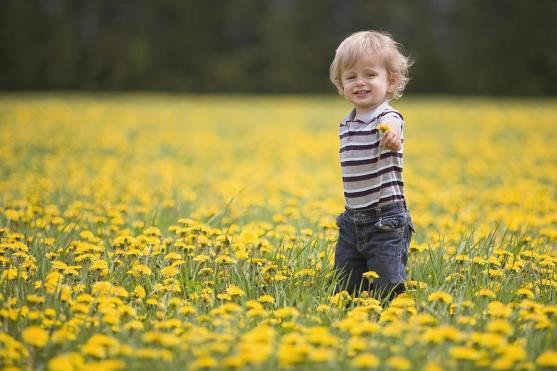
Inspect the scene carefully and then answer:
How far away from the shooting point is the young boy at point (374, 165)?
280 cm

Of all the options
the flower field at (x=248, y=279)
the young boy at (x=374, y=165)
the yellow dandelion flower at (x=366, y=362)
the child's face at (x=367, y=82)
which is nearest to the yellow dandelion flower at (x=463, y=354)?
the flower field at (x=248, y=279)

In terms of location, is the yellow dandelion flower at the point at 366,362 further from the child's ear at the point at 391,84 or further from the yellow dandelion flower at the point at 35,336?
the child's ear at the point at 391,84

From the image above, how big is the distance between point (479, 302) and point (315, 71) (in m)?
31.9

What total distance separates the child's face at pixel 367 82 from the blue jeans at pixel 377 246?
0.51 meters

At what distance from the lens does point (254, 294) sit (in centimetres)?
281

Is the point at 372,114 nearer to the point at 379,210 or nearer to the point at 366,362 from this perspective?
the point at 379,210

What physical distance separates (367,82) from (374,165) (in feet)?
1.29

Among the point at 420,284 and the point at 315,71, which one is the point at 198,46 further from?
the point at 420,284

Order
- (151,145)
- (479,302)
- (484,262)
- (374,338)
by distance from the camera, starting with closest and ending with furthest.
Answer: (374,338), (479,302), (484,262), (151,145)

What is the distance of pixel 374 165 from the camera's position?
9.31 feet

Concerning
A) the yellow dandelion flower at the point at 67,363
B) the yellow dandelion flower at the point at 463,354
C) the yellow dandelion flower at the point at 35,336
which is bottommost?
the yellow dandelion flower at the point at 67,363

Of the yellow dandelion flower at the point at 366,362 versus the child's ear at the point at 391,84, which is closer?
the yellow dandelion flower at the point at 366,362

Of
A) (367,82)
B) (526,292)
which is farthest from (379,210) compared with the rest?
(526,292)

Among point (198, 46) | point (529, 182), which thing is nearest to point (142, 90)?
point (198, 46)
